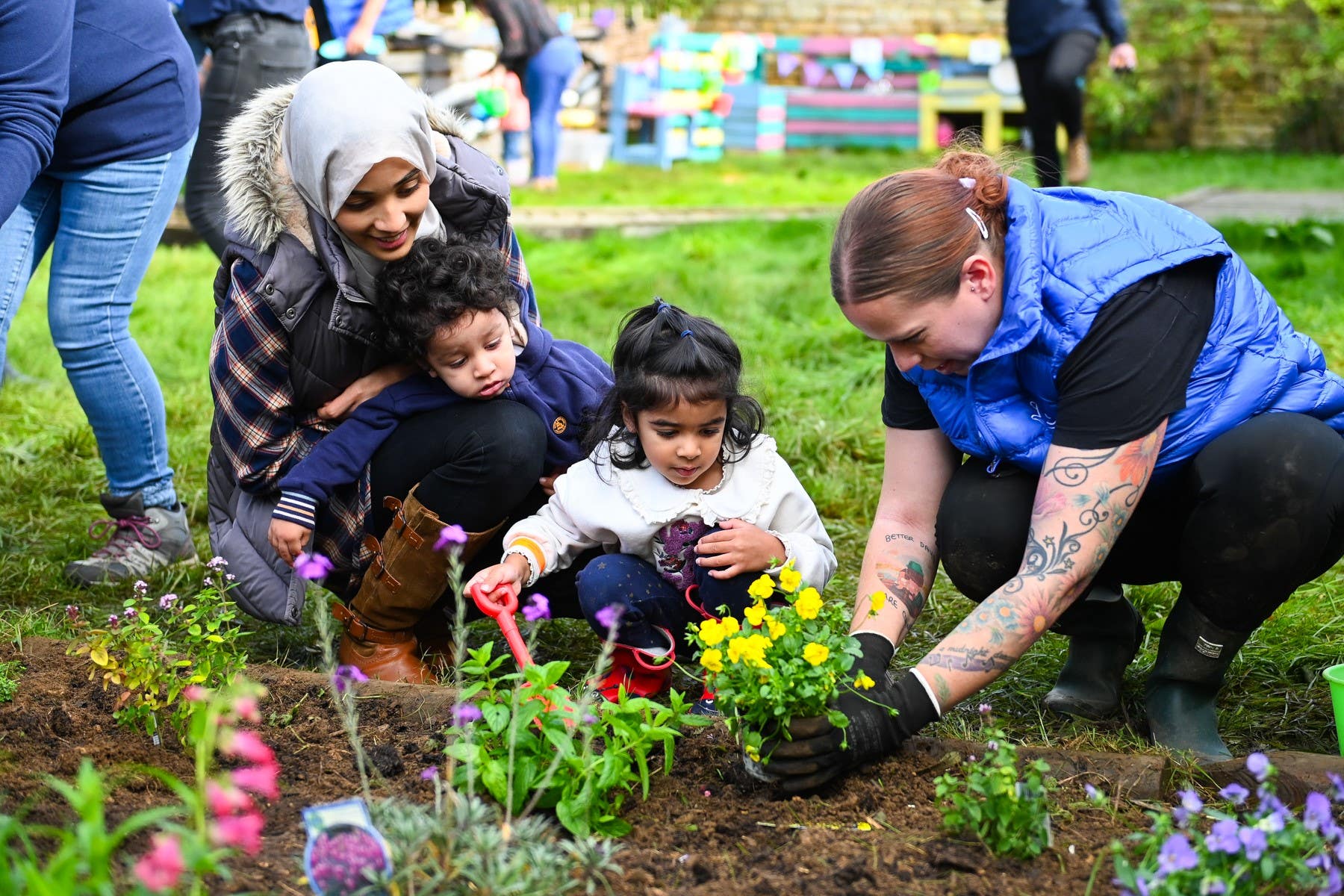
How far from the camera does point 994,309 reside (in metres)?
2.28

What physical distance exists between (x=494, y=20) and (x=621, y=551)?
911cm

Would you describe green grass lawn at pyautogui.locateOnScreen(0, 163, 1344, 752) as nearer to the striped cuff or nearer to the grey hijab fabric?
the striped cuff

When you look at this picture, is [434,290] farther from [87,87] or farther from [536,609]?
[87,87]

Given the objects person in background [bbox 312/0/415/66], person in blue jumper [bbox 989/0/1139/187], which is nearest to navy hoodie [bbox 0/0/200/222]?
person in background [bbox 312/0/415/66]

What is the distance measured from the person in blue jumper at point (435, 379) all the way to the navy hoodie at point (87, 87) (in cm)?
79

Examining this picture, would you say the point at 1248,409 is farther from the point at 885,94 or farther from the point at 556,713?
the point at 885,94

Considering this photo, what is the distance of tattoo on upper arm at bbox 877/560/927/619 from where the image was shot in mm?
2535

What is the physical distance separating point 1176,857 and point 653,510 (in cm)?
138

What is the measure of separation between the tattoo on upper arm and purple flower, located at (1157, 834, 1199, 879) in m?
0.91

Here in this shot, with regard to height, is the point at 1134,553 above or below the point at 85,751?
above

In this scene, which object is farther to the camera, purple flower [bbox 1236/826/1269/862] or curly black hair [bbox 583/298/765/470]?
curly black hair [bbox 583/298/765/470]

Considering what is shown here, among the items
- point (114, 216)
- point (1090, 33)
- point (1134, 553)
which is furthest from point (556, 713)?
point (1090, 33)

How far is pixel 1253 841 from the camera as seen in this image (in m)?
1.62

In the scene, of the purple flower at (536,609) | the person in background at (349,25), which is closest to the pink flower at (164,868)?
the purple flower at (536,609)
